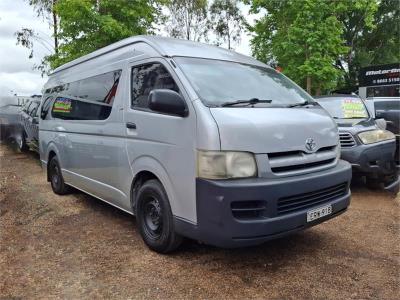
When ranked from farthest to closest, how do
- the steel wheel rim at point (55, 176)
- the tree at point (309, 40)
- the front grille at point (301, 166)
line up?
1. the tree at point (309, 40)
2. the steel wheel rim at point (55, 176)
3. the front grille at point (301, 166)

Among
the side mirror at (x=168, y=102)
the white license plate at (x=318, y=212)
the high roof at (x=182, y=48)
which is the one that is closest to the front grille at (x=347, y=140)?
the high roof at (x=182, y=48)

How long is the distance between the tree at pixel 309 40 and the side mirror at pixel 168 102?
38.7ft

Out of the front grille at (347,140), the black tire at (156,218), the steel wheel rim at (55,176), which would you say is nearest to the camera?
the black tire at (156,218)

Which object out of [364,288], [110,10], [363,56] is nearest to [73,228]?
[364,288]

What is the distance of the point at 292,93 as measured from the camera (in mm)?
4547

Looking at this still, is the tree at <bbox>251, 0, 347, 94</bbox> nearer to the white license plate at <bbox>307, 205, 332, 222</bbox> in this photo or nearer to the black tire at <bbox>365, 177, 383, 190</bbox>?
the black tire at <bbox>365, 177, 383, 190</bbox>

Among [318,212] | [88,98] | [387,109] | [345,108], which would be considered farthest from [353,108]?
[387,109]

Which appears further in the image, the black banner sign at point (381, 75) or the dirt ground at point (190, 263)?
the black banner sign at point (381, 75)

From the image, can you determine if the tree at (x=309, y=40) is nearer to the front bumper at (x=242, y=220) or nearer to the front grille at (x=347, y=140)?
the front grille at (x=347, y=140)

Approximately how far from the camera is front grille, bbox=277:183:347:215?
3452mm

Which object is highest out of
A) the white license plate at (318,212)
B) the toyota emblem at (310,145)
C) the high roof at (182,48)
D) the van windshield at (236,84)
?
the high roof at (182,48)

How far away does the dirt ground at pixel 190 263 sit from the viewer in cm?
339

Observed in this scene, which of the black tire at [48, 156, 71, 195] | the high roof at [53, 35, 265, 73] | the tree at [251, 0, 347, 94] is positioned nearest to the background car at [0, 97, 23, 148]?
the black tire at [48, 156, 71, 195]

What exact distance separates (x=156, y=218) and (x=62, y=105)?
345cm
